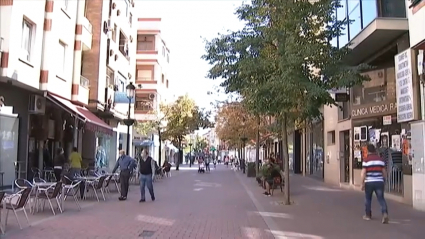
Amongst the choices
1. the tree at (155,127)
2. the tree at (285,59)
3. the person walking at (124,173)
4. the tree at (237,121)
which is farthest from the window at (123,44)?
the tree at (285,59)

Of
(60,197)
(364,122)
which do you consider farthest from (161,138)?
(60,197)

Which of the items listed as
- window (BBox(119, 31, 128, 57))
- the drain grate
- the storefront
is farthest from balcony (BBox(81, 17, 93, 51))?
the drain grate

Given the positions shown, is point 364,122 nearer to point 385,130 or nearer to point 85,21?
point 385,130

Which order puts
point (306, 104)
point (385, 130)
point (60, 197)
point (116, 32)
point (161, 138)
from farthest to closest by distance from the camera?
point (161, 138), point (116, 32), point (385, 130), point (306, 104), point (60, 197)

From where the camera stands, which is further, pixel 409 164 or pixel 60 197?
pixel 409 164

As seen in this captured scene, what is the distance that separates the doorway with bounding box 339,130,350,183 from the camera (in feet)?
69.7

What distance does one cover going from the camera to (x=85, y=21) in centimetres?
2272

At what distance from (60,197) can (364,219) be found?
25.7 ft

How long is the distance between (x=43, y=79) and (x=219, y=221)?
1073 cm

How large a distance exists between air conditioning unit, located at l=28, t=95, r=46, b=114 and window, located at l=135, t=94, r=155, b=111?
27620mm

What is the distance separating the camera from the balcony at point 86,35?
73.2ft

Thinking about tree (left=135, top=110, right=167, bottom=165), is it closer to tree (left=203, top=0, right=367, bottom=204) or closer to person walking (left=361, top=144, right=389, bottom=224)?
tree (left=203, top=0, right=367, bottom=204)

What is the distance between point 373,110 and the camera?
57.9ft

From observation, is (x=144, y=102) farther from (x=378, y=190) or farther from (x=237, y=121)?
(x=378, y=190)
